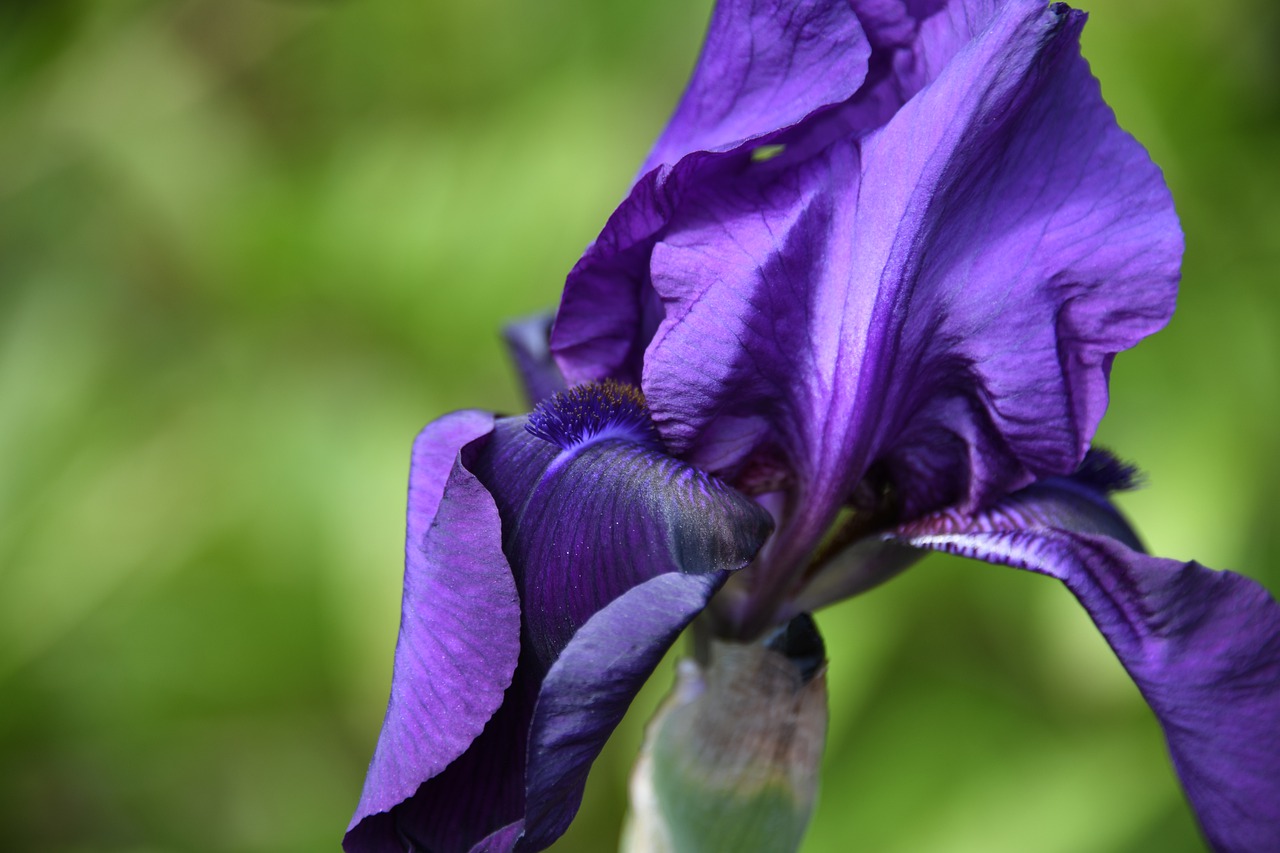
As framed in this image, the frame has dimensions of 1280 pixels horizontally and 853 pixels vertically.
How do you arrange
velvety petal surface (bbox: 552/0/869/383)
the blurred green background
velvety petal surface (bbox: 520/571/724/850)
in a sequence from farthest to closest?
1. the blurred green background
2. velvety petal surface (bbox: 552/0/869/383)
3. velvety petal surface (bbox: 520/571/724/850)

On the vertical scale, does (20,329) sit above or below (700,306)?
above

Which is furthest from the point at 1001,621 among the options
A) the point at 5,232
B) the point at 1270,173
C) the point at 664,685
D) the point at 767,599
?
the point at 5,232

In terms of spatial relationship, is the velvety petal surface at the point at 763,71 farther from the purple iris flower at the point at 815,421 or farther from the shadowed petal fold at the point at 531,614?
the shadowed petal fold at the point at 531,614

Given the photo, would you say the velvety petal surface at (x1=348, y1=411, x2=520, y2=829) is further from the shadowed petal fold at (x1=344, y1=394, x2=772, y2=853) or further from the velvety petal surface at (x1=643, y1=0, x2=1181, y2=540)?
the velvety petal surface at (x1=643, y1=0, x2=1181, y2=540)

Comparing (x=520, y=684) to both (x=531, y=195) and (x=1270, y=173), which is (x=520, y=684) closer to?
(x=531, y=195)

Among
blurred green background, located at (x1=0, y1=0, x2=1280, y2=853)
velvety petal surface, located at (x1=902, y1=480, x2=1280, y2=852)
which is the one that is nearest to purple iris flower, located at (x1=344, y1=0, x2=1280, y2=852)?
velvety petal surface, located at (x1=902, y1=480, x2=1280, y2=852)

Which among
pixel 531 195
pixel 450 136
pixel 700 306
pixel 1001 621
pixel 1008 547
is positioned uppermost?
pixel 450 136

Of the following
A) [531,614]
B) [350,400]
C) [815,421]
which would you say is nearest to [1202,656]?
[815,421]
